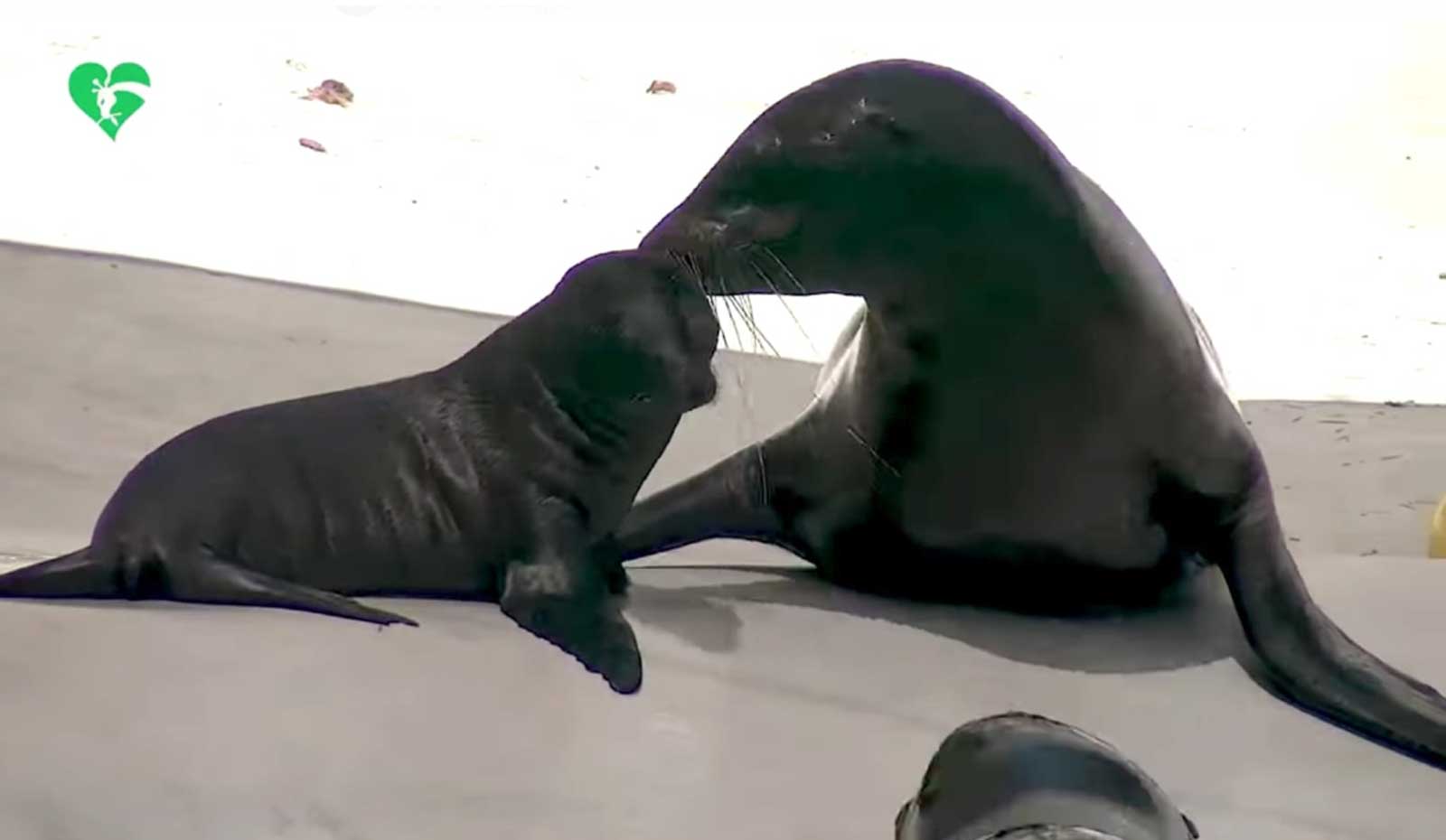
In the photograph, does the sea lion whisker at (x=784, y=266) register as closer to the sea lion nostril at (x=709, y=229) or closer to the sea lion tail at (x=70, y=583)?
the sea lion nostril at (x=709, y=229)

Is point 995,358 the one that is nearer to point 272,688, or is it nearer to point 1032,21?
point 272,688

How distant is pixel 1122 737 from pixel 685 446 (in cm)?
128

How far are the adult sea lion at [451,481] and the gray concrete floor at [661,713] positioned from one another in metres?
0.04

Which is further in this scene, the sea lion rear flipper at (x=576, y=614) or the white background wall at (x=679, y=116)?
the white background wall at (x=679, y=116)

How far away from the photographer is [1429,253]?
413 centimetres

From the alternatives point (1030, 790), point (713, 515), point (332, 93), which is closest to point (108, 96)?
point (332, 93)

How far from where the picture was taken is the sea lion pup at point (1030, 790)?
1.03 m

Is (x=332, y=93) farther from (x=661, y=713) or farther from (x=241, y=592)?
(x=661, y=713)

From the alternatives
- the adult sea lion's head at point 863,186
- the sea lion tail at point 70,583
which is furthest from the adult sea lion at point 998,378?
the sea lion tail at point 70,583

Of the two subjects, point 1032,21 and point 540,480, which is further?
point 1032,21

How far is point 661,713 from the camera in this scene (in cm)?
131

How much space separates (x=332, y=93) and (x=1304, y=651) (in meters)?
3.26

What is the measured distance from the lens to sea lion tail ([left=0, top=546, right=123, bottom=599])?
1.42m

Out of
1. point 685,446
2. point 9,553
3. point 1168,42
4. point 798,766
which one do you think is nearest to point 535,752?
point 798,766
